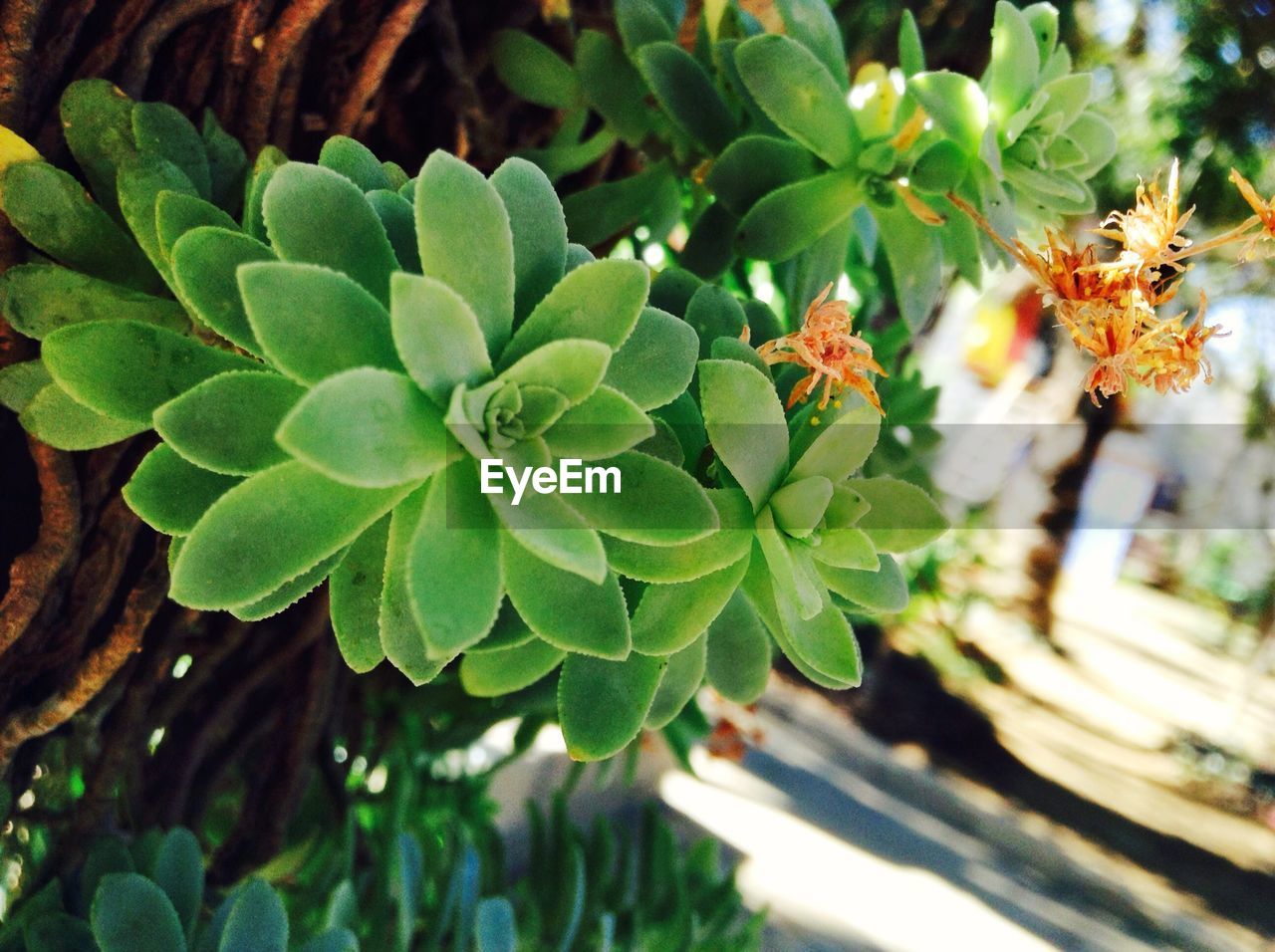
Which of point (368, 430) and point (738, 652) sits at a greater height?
point (368, 430)

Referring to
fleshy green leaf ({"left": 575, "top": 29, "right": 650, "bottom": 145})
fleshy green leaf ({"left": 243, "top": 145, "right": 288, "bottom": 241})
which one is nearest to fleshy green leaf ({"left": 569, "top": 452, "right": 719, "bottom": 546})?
fleshy green leaf ({"left": 243, "top": 145, "right": 288, "bottom": 241})

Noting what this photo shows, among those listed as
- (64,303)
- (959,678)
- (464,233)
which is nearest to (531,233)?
(464,233)

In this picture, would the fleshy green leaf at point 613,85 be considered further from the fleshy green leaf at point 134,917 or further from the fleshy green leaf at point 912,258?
the fleshy green leaf at point 134,917

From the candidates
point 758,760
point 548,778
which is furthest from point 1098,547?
point 548,778

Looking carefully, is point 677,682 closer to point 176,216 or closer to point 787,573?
point 787,573

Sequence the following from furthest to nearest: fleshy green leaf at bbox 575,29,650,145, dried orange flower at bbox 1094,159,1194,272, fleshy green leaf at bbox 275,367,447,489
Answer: fleshy green leaf at bbox 575,29,650,145 < dried orange flower at bbox 1094,159,1194,272 < fleshy green leaf at bbox 275,367,447,489

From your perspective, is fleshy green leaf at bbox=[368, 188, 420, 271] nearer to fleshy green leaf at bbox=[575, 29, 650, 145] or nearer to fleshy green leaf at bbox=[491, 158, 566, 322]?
fleshy green leaf at bbox=[491, 158, 566, 322]
